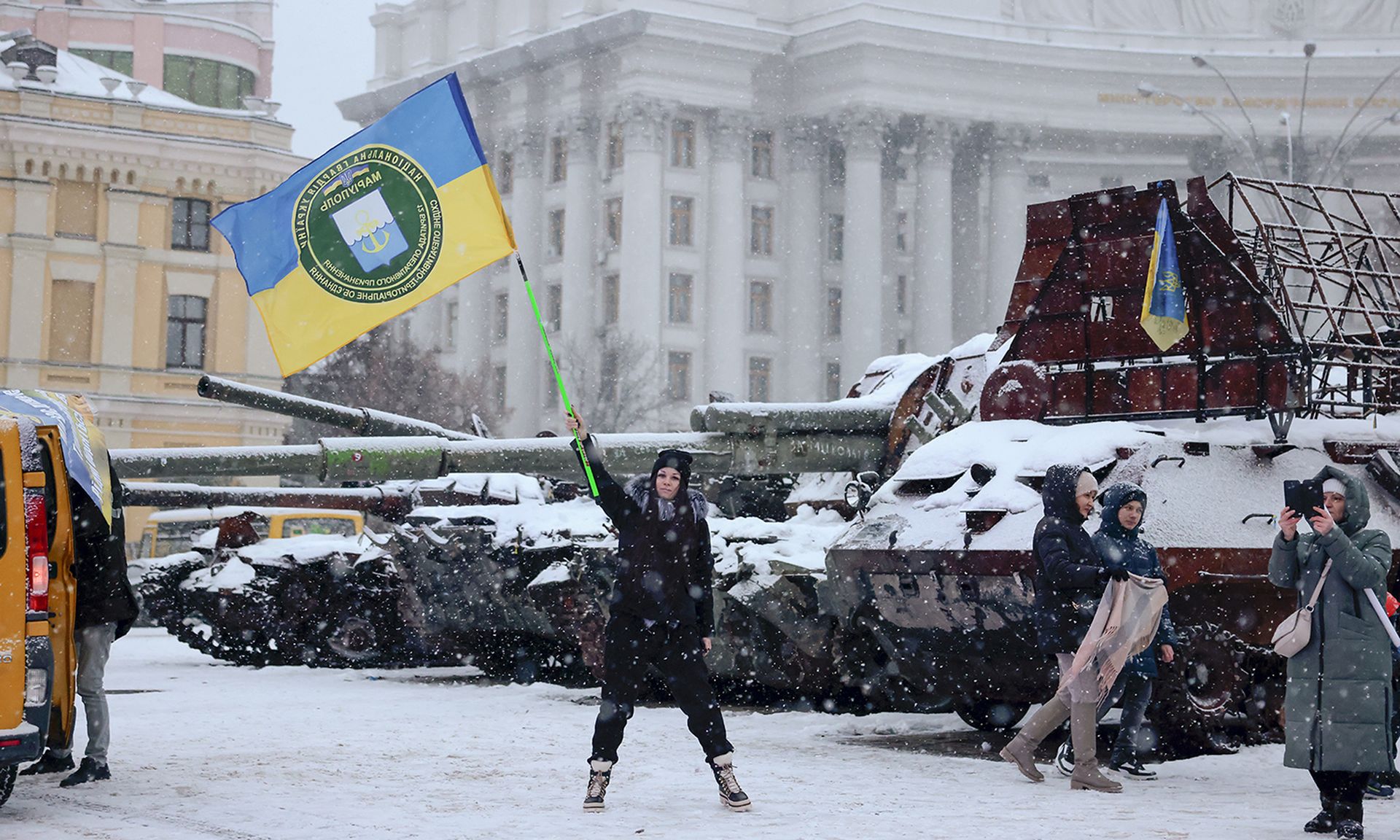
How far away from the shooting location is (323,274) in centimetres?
1009

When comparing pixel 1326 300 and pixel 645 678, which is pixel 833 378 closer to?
pixel 1326 300

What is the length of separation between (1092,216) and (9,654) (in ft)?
18.6

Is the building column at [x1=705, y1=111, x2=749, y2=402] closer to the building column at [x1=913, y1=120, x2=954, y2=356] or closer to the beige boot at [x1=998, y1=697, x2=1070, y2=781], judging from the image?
the building column at [x1=913, y1=120, x2=954, y2=356]

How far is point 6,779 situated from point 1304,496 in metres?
5.02

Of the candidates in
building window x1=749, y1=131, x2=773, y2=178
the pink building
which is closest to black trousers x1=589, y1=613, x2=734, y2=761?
the pink building

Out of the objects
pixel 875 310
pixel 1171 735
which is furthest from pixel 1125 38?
pixel 1171 735

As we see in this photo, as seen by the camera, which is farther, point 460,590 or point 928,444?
point 460,590

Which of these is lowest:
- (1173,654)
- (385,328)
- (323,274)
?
(1173,654)

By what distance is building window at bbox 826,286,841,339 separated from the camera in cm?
6303

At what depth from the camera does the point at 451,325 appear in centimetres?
6831

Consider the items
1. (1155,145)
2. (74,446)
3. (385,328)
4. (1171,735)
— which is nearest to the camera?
(74,446)

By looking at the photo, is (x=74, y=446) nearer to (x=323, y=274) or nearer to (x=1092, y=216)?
(x=323, y=274)

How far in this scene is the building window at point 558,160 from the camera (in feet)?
210

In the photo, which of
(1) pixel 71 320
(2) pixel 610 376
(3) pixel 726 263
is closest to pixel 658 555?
(1) pixel 71 320
